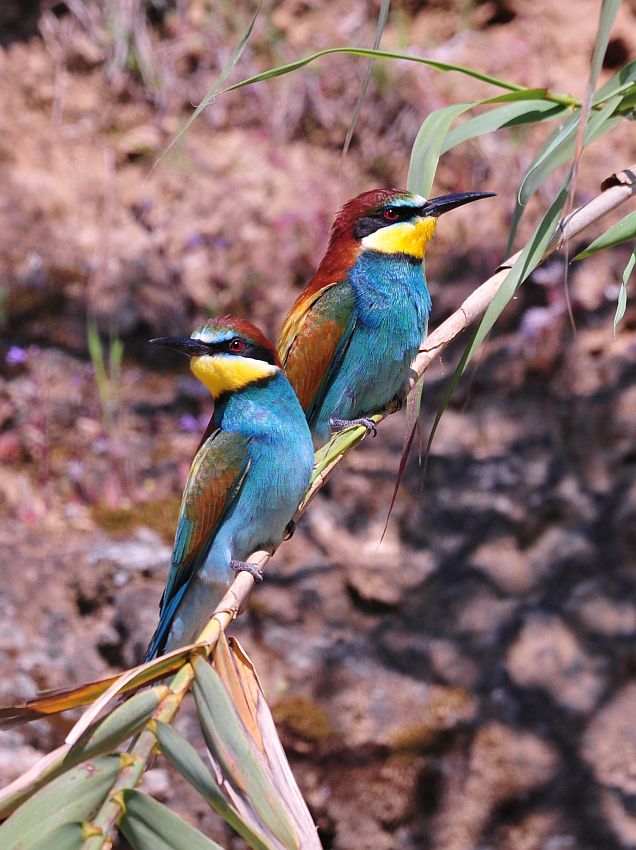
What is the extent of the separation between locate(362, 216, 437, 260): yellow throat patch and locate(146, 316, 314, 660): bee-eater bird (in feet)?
1.45

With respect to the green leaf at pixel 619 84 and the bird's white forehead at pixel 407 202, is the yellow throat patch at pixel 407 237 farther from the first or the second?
the green leaf at pixel 619 84

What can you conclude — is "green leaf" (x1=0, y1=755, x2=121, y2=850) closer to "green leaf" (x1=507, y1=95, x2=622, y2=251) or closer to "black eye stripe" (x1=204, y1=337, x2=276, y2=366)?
"green leaf" (x1=507, y1=95, x2=622, y2=251)

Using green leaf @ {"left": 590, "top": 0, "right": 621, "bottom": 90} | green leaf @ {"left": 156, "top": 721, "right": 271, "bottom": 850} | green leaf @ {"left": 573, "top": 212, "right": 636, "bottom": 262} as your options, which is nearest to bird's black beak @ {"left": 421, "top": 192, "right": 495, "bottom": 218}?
green leaf @ {"left": 573, "top": 212, "right": 636, "bottom": 262}

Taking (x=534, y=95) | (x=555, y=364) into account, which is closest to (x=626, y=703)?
(x=555, y=364)

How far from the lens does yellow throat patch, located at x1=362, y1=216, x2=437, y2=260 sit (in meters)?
2.35

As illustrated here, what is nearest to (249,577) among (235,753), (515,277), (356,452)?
(235,753)

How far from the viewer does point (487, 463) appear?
353 cm

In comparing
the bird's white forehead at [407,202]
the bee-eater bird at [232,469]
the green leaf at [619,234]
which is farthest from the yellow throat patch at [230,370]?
the green leaf at [619,234]

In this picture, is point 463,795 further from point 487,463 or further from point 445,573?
point 487,463

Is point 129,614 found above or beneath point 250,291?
beneath

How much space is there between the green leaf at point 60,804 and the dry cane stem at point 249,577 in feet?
0.04

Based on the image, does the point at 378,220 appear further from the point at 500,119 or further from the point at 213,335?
the point at 500,119

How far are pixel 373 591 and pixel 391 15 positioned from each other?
8.77 ft

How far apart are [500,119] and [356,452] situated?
6.98 ft
